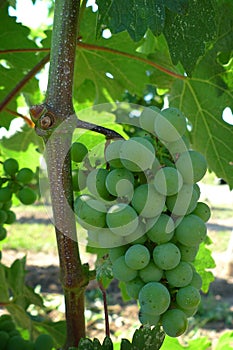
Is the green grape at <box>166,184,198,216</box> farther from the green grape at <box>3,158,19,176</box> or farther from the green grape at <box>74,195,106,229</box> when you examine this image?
the green grape at <box>3,158,19,176</box>

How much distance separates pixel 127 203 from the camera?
84 centimetres

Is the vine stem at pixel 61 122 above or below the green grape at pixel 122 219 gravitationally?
→ above

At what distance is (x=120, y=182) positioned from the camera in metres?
0.82

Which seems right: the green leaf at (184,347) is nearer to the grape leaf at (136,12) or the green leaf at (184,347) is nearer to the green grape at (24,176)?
Answer: the green grape at (24,176)

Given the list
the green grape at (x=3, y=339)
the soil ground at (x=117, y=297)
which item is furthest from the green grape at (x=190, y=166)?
the soil ground at (x=117, y=297)

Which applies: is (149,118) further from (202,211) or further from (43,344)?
(43,344)

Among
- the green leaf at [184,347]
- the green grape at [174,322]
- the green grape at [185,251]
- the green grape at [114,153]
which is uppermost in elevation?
the green grape at [114,153]

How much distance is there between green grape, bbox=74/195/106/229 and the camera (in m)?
0.85

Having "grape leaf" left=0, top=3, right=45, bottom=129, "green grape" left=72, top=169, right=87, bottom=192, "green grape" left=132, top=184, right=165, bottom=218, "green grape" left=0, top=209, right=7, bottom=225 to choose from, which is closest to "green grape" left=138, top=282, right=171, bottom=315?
"green grape" left=132, top=184, right=165, bottom=218

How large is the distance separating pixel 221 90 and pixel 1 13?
0.68 m

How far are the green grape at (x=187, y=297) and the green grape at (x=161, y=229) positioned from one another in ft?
0.27

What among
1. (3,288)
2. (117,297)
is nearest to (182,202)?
(3,288)

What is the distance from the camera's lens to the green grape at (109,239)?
850 mm

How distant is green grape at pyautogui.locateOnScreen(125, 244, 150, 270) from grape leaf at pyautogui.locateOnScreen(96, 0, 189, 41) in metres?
0.37
